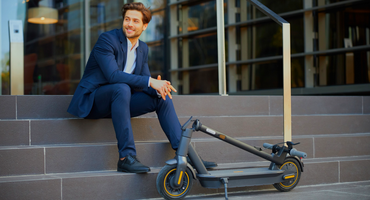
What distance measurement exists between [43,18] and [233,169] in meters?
5.04

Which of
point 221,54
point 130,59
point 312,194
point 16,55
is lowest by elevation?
point 312,194

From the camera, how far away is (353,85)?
17.4 ft

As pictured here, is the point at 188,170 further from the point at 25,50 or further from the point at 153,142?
the point at 25,50

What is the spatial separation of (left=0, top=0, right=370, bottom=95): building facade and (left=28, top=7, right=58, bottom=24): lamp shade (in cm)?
5

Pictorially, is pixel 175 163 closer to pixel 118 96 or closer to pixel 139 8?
pixel 118 96

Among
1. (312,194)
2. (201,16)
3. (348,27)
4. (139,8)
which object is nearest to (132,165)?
(139,8)

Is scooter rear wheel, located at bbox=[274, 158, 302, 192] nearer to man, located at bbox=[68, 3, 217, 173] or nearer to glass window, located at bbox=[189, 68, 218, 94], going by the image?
Answer: man, located at bbox=[68, 3, 217, 173]

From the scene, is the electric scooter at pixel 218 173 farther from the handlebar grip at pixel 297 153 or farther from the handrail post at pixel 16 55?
the handrail post at pixel 16 55

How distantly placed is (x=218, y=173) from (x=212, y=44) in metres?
4.90

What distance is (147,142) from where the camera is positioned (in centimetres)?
283

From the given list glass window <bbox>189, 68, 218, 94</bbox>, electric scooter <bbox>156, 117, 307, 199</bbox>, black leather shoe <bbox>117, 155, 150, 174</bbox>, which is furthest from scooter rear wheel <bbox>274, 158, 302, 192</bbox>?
glass window <bbox>189, 68, 218, 94</bbox>

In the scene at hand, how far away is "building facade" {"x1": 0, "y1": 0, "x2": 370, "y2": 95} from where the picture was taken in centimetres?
548

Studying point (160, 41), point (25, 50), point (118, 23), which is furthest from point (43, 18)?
point (160, 41)

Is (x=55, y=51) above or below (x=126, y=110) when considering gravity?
above
